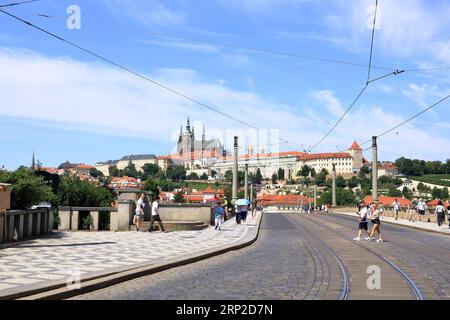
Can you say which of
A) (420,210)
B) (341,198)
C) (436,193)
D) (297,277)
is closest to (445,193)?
(436,193)

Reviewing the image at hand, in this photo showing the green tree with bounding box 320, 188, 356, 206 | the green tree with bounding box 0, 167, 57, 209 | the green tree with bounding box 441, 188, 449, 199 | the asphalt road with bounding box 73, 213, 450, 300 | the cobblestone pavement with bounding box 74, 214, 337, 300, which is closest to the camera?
the cobblestone pavement with bounding box 74, 214, 337, 300

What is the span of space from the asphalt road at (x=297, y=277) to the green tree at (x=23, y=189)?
6764 mm

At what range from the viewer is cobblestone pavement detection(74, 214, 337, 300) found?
9766 mm

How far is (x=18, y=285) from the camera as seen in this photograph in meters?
9.67

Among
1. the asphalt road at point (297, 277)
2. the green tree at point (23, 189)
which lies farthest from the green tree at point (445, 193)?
the green tree at point (23, 189)

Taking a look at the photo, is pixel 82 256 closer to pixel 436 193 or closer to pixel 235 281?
pixel 235 281

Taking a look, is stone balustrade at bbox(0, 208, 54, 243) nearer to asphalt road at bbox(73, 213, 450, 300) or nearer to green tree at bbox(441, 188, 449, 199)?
asphalt road at bbox(73, 213, 450, 300)

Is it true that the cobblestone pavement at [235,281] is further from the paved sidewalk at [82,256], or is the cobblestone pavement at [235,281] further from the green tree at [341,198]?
the green tree at [341,198]

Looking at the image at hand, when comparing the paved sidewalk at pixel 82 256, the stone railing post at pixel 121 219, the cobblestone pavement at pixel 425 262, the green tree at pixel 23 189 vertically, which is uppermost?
the green tree at pixel 23 189

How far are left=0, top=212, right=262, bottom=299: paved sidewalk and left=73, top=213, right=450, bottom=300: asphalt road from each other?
72cm

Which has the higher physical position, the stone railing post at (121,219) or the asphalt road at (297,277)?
the stone railing post at (121,219)

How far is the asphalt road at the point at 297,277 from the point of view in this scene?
32.4 ft

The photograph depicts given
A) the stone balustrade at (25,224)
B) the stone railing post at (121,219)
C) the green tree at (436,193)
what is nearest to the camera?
the stone balustrade at (25,224)

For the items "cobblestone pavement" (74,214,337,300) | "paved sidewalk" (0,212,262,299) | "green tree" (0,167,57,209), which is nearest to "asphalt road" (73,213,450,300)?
"cobblestone pavement" (74,214,337,300)
